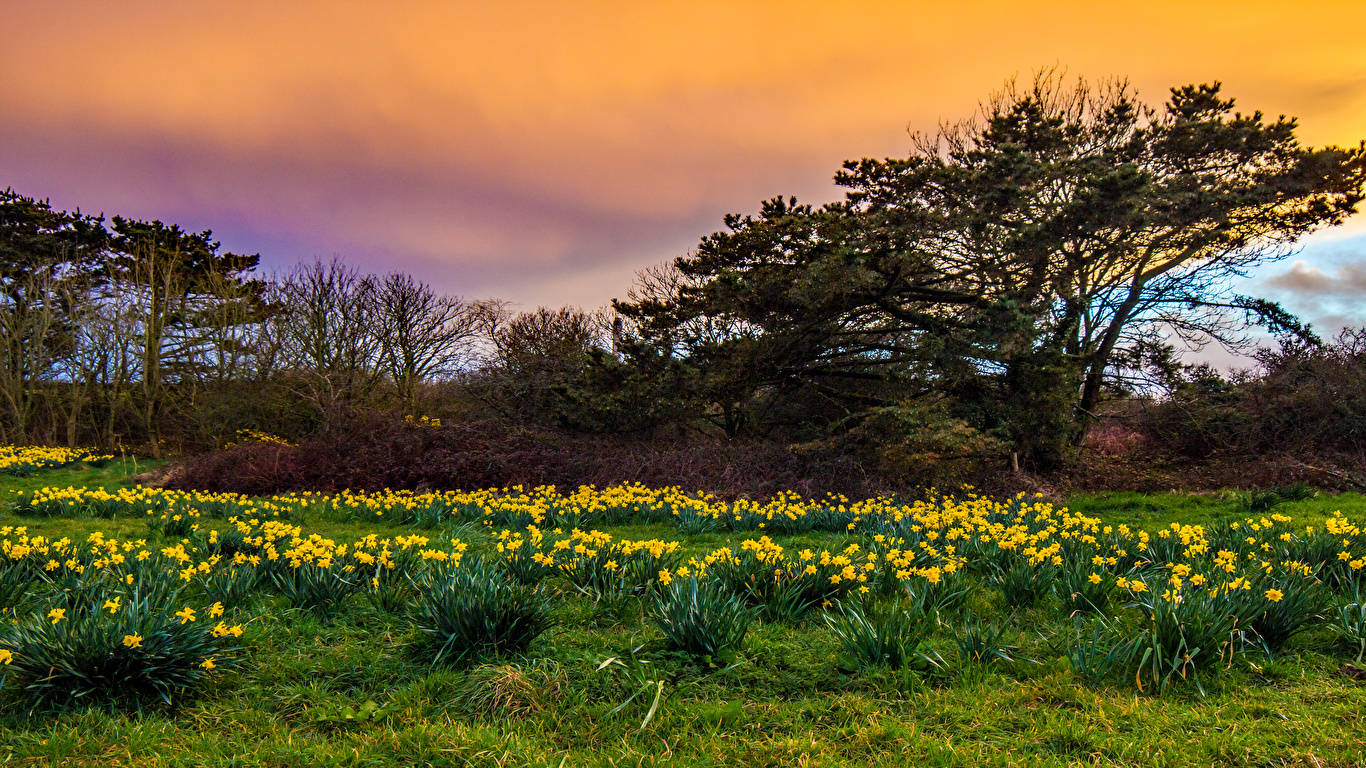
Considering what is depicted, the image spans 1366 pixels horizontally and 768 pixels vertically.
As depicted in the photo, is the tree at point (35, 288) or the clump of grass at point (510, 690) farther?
the tree at point (35, 288)

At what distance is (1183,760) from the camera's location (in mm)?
2645

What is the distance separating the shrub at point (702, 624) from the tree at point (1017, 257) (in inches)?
375

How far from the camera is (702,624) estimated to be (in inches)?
140

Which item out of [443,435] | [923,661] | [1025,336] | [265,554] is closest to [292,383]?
[443,435]

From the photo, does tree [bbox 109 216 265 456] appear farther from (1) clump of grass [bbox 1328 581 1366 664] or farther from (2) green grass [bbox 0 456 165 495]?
(1) clump of grass [bbox 1328 581 1366 664]

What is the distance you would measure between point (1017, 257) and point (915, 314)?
220 centimetres

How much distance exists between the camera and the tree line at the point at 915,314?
12.5 m

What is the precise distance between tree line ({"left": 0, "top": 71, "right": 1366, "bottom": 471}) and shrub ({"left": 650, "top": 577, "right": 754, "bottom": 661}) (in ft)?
26.8

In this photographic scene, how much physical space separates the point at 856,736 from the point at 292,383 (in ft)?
66.3

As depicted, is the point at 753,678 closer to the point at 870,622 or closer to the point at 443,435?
the point at 870,622

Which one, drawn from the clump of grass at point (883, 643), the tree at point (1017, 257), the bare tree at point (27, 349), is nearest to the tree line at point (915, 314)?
the tree at point (1017, 257)

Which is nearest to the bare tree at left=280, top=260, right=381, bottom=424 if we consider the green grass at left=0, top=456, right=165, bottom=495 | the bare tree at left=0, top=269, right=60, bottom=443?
the green grass at left=0, top=456, right=165, bottom=495

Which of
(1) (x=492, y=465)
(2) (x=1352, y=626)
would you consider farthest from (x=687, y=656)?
(1) (x=492, y=465)

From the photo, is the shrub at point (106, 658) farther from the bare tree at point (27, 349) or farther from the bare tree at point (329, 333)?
the bare tree at point (27, 349)
